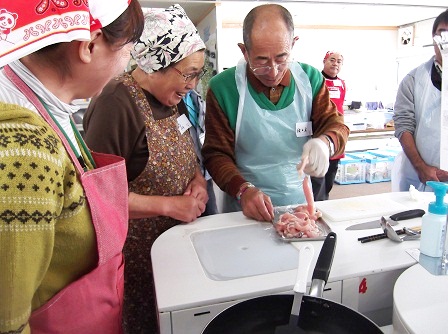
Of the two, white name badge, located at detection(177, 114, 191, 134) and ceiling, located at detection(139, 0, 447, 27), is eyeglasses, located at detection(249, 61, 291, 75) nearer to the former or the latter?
white name badge, located at detection(177, 114, 191, 134)

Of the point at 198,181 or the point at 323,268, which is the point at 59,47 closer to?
the point at 323,268

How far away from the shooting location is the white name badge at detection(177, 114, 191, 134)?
1.23m

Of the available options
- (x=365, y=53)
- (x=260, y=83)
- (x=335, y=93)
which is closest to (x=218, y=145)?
(x=260, y=83)

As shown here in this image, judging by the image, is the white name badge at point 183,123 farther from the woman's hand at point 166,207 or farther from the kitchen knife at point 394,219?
the kitchen knife at point 394,219

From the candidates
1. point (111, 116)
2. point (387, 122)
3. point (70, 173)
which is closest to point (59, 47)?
point (70, 173)

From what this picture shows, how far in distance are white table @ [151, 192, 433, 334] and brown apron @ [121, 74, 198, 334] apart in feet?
0.66

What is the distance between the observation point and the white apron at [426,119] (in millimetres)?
1723

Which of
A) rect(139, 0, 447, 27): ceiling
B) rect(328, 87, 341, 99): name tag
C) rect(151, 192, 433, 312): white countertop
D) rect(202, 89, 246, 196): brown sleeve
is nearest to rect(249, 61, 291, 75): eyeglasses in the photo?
rect(202, 89, 246, 196): brown sleeve

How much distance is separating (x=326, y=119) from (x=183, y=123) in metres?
0.56

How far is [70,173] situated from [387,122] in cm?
449

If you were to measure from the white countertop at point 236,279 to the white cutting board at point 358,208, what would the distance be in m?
0.03

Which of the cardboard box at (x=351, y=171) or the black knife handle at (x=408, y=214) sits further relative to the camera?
the cardboard box at (x=351, y=171)

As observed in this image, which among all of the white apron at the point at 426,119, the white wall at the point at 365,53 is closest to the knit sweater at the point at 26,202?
the white apron at the point at 426,119

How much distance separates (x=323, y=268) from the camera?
2.06 ft
